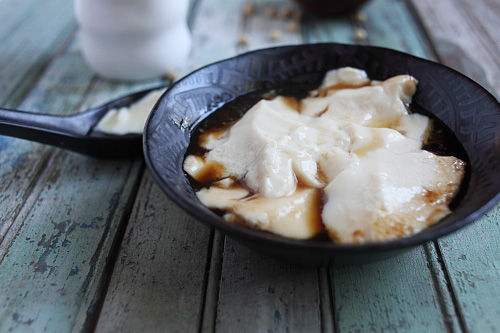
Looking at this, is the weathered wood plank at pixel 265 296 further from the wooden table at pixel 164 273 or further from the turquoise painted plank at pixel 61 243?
A: the turquoise painted plank at pixel 61 243

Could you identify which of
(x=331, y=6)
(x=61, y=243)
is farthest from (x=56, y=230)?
(x=331, y=6)

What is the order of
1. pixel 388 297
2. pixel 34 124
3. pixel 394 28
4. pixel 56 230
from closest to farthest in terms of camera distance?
pixel 388 297, pixel 56 230, pixel 34 124, pixel 394 28

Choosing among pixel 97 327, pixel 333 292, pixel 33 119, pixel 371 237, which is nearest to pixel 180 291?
pixel 97 327

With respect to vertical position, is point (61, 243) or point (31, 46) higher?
point (61, 243)

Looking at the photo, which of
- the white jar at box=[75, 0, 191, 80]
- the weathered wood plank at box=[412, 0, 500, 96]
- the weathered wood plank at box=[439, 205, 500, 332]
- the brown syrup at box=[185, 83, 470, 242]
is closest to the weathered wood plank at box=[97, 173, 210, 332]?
the brown syrup at box=[185, 83, 470, 242]

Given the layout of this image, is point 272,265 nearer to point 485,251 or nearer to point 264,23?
point 485,251

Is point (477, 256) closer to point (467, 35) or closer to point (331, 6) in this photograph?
point (467, 35)

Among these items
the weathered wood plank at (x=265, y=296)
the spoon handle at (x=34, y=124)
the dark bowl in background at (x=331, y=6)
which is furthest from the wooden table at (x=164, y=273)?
the dark bowl in background at (x=331, y=6)

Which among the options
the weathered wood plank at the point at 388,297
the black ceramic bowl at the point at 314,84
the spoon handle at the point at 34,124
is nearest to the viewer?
the black ceramic bowl at the point at 314,84
